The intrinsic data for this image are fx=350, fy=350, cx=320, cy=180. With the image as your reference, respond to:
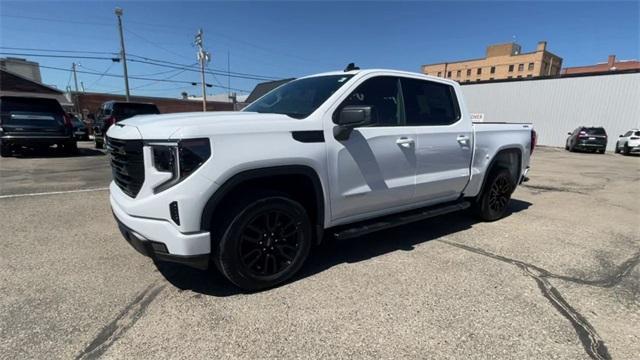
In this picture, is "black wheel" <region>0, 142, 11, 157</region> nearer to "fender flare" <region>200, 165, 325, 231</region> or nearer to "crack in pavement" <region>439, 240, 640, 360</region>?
"fender flare" <region>200, 165, 325, 231</region>

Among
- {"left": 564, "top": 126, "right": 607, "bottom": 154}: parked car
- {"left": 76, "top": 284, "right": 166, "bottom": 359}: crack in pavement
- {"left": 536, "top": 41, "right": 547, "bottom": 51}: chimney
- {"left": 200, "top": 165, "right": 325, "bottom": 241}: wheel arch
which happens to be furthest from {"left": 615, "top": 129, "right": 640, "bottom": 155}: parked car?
{"left": 536, "top": 41, "right": 547, "bottom": 51}: chimney

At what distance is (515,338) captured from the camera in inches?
97.3

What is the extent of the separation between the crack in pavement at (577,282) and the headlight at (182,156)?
2980mm

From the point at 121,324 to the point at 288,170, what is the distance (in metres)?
1.67

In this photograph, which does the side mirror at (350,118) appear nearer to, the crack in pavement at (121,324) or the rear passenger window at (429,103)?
the rear passenger window at (429,103)

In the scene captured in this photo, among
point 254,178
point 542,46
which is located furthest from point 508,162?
point 542,46

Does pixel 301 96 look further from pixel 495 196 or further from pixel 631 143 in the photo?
pixel 631 143

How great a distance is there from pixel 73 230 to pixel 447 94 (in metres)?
5.11

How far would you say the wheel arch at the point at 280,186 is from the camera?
2.64 metres

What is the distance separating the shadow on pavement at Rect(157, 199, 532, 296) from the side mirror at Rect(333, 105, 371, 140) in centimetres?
137

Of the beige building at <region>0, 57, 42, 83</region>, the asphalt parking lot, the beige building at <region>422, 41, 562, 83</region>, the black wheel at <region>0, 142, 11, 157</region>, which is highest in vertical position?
the beige building at <region>422, 41, 562, 83</region>

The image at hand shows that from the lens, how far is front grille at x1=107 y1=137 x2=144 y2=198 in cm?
274

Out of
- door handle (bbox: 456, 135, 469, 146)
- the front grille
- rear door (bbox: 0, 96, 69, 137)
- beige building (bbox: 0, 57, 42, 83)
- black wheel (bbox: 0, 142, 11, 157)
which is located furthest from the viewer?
beige building (bbox: 0, 57, 42, 83)

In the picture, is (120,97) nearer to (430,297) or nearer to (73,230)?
(73,230)
